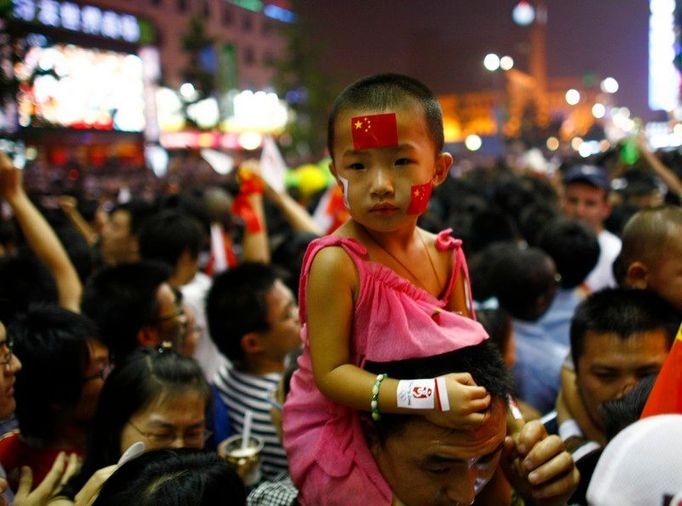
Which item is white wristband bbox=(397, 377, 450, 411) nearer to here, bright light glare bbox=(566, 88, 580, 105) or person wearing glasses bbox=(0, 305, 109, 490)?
person wearing glasses bbox=(0, 305, 109, 490)

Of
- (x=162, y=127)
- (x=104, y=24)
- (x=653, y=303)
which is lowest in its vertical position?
(x=653, y=303)

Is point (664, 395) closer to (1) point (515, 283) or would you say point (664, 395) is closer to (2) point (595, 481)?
(2) point (595, 481)

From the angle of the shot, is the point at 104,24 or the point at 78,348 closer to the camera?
the point at 78,348

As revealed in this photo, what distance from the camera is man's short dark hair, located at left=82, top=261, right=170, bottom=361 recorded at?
11.0 feet

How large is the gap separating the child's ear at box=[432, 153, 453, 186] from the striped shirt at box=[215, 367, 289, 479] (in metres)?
1.60

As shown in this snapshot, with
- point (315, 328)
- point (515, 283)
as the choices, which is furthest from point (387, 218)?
point (515, 283)

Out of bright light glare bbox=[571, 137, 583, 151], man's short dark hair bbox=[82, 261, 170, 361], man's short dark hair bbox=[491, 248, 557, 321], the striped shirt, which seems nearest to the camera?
the striped shirt

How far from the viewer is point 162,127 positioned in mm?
43406

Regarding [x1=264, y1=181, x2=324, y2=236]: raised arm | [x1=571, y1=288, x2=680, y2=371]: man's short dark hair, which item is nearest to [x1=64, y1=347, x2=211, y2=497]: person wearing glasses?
[x1=571, y1=288, x2=680, y2=371]: man's short dark hair

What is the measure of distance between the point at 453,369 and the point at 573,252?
312 centimetres

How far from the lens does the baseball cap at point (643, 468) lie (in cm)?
98

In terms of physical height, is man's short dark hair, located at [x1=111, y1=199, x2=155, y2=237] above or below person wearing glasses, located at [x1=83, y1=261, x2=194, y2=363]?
above

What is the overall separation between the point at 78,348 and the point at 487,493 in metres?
1.79

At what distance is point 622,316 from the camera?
2.37 meters
